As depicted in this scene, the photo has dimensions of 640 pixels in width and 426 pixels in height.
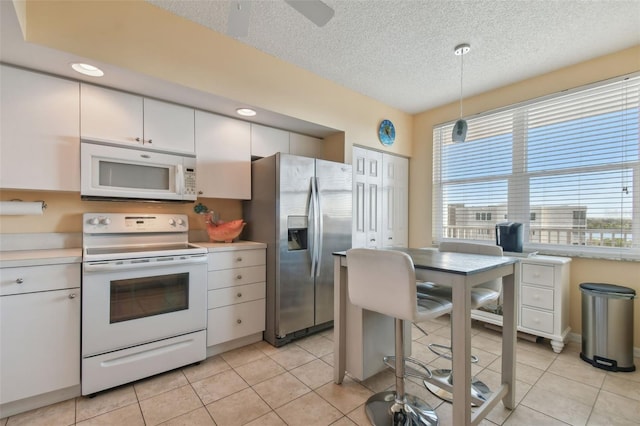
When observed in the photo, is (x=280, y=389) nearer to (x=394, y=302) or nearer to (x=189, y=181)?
(x=394, y=302)

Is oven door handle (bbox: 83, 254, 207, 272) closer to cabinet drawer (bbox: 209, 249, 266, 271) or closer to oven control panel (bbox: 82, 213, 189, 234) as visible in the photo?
cabinet drawer (bbox: 209, 249, 266, 271)

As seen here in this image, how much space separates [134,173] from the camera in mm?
2301

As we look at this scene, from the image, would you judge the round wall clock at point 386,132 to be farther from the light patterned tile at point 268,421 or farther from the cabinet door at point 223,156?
the light patterned tile at point 268,421

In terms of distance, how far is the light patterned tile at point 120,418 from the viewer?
1.65m

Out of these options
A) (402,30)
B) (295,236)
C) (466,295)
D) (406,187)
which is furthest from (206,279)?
(406,187)

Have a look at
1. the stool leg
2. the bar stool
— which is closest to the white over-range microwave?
the bar stool

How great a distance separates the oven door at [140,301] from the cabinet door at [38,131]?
0.71 metres

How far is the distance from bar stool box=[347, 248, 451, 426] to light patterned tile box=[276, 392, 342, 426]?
232 mm

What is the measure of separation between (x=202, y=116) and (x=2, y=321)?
6.40 ft

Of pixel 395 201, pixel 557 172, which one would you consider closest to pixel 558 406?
pixel 557 172

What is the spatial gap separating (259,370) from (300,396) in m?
0.47

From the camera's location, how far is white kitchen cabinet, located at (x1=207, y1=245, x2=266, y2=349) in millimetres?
2428

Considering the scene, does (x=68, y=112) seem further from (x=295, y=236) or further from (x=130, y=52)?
(x=295, y=236)

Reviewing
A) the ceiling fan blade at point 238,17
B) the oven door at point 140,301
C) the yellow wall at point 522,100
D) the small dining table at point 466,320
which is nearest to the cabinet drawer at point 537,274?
the yellow wall at point 522,100
